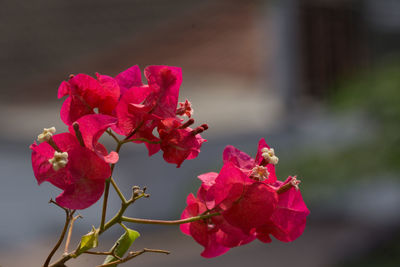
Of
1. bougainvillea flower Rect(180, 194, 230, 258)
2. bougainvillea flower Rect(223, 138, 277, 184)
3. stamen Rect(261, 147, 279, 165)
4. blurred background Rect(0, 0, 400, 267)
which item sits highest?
stamen Rect(261, 147, 279, 165)

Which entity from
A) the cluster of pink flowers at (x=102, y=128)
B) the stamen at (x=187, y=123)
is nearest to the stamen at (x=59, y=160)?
the cluster of pink flowers at (x=102, y=128)

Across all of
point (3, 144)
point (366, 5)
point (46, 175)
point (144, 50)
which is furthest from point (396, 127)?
point (144, 50)

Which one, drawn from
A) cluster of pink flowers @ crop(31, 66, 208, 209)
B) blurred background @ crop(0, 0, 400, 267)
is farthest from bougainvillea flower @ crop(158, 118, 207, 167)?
blurred background @ crop(0, 0, 400, 267)

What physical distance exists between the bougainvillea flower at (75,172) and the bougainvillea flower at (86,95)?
5 centimetres

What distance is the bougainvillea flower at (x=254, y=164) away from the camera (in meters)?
0.49

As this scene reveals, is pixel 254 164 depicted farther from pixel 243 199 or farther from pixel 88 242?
pixel 88 242

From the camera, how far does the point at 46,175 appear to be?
1.50ft

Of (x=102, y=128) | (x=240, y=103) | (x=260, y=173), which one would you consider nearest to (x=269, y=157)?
(x=260, y=173)

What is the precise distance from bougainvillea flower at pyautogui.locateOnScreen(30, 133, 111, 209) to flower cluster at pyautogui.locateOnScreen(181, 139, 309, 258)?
0.10m

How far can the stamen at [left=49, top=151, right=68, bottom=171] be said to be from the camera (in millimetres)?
440

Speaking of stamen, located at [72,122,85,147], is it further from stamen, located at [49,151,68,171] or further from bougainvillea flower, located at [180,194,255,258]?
bougainvillea flower, located at [180,194,255,258]

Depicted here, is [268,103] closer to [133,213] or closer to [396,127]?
[133,213]

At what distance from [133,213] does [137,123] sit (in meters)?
3.73

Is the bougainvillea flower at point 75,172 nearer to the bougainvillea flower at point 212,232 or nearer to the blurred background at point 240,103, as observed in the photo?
the bougainvillea flower at point 212,232
